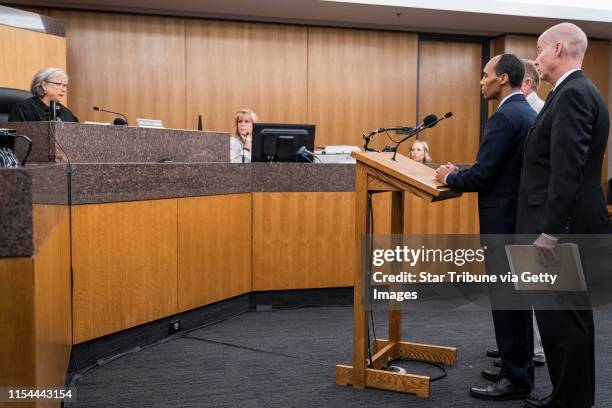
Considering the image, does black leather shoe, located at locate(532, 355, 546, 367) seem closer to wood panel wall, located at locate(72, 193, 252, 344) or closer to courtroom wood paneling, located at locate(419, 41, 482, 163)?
wood panel wall, located at locate(72, 193, 252, 344)

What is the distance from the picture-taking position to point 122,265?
329cm

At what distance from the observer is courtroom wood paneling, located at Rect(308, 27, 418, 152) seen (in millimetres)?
7781

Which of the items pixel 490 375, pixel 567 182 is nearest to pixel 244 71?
pixel 490 375

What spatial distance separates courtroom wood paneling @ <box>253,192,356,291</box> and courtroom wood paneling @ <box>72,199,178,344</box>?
876 mm

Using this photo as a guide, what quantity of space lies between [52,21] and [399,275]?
468 cm

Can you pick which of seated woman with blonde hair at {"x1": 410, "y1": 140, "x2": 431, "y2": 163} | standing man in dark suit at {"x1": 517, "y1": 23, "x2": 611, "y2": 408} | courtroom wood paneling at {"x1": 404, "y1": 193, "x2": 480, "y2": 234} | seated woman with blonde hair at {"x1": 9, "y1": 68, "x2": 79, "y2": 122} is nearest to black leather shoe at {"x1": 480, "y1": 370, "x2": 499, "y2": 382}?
standing man in dark suit at {"x1": 517, "y1": 23, "x2": 611, "y2": 408}

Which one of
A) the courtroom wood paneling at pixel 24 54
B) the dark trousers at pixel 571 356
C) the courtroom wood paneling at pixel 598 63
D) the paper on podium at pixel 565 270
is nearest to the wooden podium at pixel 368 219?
the paper on podium at pixel 565 270

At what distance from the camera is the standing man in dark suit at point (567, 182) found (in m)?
2.21

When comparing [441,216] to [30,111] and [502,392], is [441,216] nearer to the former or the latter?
[502,392]

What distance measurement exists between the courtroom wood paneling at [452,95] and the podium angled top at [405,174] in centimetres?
558

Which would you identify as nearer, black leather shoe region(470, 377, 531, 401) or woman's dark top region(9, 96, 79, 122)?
black leather shoe region(470, 377, 531, 401)

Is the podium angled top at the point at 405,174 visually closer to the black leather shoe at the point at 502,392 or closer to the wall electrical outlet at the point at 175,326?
the black leather shoe at the point at 502,392

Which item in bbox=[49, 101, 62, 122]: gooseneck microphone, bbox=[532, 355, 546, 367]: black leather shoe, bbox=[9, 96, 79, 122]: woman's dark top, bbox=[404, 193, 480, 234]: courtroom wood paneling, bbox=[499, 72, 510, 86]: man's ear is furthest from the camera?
bbox=[404, 193, 480, 234]: courtroom wood paneling

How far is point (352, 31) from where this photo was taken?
7.83 meters
